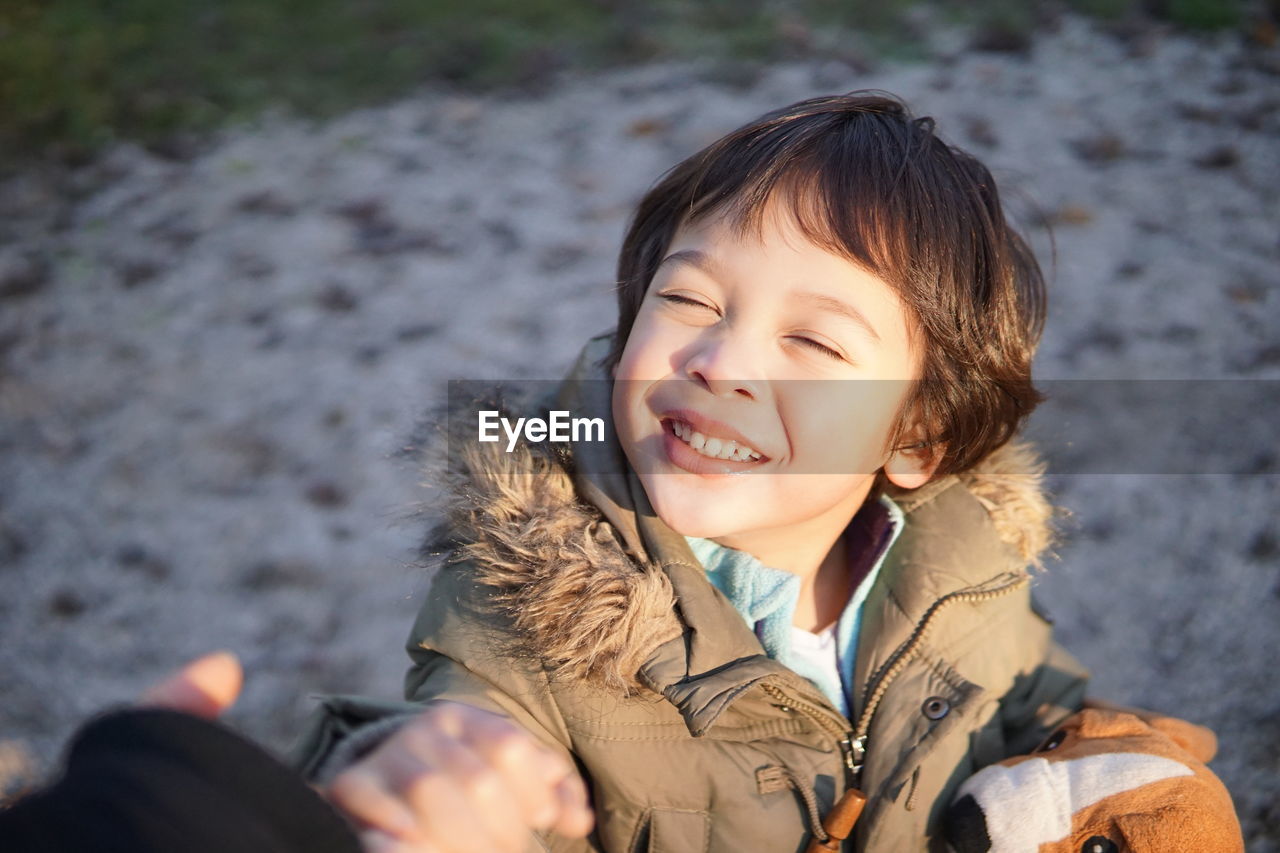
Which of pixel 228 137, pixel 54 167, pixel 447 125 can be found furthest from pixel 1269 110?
pixel 54 167

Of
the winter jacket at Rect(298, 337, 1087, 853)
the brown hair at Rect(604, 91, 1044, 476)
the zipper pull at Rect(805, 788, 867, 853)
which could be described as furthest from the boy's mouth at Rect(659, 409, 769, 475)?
the zipper pull at Rect(805, 788, 867, 853)

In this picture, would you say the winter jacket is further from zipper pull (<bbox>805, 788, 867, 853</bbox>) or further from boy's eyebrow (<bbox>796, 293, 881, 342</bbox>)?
boy's eyebrow (<bbox>796, 293, 881, 342</bbox>)

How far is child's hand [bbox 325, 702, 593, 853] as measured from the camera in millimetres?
774

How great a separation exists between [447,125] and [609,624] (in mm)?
3298

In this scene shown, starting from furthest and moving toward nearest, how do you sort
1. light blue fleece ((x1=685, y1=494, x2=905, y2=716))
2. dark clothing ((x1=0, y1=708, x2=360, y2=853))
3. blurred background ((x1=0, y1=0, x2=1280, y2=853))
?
blurred background ((x1=0, y1=0, x2=1280, y2=853)) → light blue fleece ((x1=685, y1=494, x2=905, y2=716)) → dark clothing ((x1=0, y1=708, x2=360, y2=853))

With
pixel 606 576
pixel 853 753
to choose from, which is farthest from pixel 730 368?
pixel 853 753

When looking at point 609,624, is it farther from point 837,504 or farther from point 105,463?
point 105,463

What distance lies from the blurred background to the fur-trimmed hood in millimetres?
183

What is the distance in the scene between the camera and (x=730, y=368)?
1.29 m

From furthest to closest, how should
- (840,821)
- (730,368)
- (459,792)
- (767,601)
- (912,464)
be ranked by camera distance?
(912,464), (767,601), (840,821), (730,368), (459,792)

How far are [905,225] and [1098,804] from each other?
0.83 meters

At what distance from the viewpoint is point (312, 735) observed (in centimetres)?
102

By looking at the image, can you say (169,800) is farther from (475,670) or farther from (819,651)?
(819,651)

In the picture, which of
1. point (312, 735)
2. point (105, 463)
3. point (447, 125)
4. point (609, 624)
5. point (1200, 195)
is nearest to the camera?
point (312, 735)
